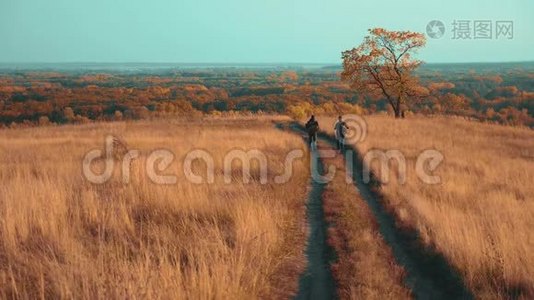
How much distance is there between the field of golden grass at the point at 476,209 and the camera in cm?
654

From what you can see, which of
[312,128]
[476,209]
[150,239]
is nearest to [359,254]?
[150,239]

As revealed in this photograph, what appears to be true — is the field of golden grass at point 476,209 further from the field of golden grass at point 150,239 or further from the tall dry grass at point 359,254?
the field of golden grass at point 150,239

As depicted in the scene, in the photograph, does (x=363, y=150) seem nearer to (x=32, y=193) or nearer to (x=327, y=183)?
(x=327, y=183)

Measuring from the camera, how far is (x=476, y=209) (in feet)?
35.4

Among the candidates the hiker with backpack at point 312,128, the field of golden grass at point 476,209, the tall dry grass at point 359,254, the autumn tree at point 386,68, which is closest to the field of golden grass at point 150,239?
the tall dry grass at point 359,254

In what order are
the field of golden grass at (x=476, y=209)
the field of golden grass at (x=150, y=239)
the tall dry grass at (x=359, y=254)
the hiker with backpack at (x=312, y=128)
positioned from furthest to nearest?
the hiker with backpack at (x=312, y=128), the field of golden grass at (x=476, y=209), the tall dry grass at (x=359, y=254), the field of golden grass at (x=150, y=239)

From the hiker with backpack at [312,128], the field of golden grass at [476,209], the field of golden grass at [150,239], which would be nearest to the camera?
the field of golden grass at [150,239]

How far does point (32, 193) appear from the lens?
9266 millimetres

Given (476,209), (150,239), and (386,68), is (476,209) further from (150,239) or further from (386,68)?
(386,68)

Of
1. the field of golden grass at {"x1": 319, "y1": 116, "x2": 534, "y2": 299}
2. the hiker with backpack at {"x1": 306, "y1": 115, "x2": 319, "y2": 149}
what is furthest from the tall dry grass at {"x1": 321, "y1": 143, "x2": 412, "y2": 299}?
the hiker with backpack at {"x1": 306, "y1": 115, "x2": 319, "y2": 149}

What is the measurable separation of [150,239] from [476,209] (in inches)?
280

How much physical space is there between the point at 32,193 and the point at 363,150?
14137mm

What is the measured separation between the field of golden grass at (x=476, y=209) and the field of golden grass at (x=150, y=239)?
2.29 meters

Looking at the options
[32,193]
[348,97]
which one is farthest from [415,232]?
[348,97]
